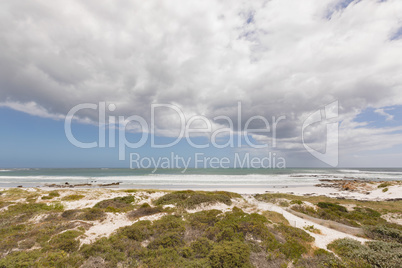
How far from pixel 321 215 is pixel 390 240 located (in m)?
5.61

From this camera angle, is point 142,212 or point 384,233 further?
point 142,212

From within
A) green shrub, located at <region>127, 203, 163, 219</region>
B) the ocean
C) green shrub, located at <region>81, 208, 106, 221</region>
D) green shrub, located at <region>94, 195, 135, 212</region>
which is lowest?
the ocean

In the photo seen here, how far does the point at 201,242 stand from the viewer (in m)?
9.05

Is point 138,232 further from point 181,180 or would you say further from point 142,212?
point 181,180

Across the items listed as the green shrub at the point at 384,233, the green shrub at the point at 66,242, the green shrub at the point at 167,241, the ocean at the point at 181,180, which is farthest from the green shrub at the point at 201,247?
the ocean at the point at 181,180

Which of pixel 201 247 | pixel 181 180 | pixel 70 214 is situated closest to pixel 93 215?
pixel 70 214

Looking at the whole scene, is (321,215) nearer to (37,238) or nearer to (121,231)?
(121,231)

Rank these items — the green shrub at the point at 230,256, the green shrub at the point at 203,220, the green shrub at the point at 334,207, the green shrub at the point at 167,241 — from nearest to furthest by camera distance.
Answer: the green shrub at the point at 230,256, the green shrub at the point at 167,241, the green shrub at the point at 203,220, the green shrub at the point at 334,207

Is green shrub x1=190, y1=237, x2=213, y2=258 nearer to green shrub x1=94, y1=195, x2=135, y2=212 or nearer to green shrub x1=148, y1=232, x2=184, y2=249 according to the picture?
green shrub x1=148, y1=232, x2=184, y2=249

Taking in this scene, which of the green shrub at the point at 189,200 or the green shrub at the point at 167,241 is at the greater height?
the green shrub at the point at 167,241

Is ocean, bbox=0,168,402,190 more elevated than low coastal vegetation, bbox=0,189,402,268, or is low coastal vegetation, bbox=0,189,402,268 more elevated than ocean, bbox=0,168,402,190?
low coastal vegetation, bbox=0,189,402,268

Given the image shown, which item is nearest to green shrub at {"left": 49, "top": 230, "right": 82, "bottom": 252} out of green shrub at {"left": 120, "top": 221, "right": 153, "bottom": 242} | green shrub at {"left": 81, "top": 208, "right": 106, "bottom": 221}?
green shrub at {"left": 120, "top": 221, "right": 153, "bottom": 242}

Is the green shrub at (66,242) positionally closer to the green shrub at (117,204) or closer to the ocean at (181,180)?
the green shrub at (117,204)

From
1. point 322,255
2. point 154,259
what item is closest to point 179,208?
point 154,259
